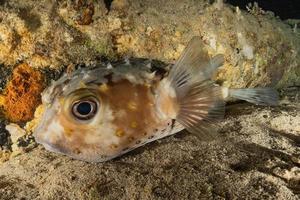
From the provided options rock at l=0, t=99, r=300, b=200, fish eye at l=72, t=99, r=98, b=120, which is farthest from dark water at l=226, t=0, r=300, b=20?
fish eye at l=72, t=99, r=98, b=120

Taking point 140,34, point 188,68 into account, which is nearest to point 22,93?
point 140,34

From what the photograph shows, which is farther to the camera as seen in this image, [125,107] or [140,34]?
[140,34]

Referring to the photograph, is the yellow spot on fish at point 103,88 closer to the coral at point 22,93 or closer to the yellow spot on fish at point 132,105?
the yellow spot on fish at point 132,105

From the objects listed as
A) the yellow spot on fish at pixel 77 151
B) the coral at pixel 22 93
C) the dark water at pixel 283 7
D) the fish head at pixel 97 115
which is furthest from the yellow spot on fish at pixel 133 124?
the dark water at pixel 283 7

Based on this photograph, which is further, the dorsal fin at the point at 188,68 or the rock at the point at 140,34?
the rock at the point at 140,34

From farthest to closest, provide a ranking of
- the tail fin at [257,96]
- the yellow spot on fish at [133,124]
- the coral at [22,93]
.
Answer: the tail fin at [257,96]
the coral at [22,93]
the yellow spot on fish at [133,124]

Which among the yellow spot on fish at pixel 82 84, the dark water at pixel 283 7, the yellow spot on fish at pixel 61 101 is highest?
the dark water at pixel 283 7

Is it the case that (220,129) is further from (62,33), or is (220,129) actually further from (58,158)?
(62,33)

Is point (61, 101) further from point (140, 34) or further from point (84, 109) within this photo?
point (140, 34)
